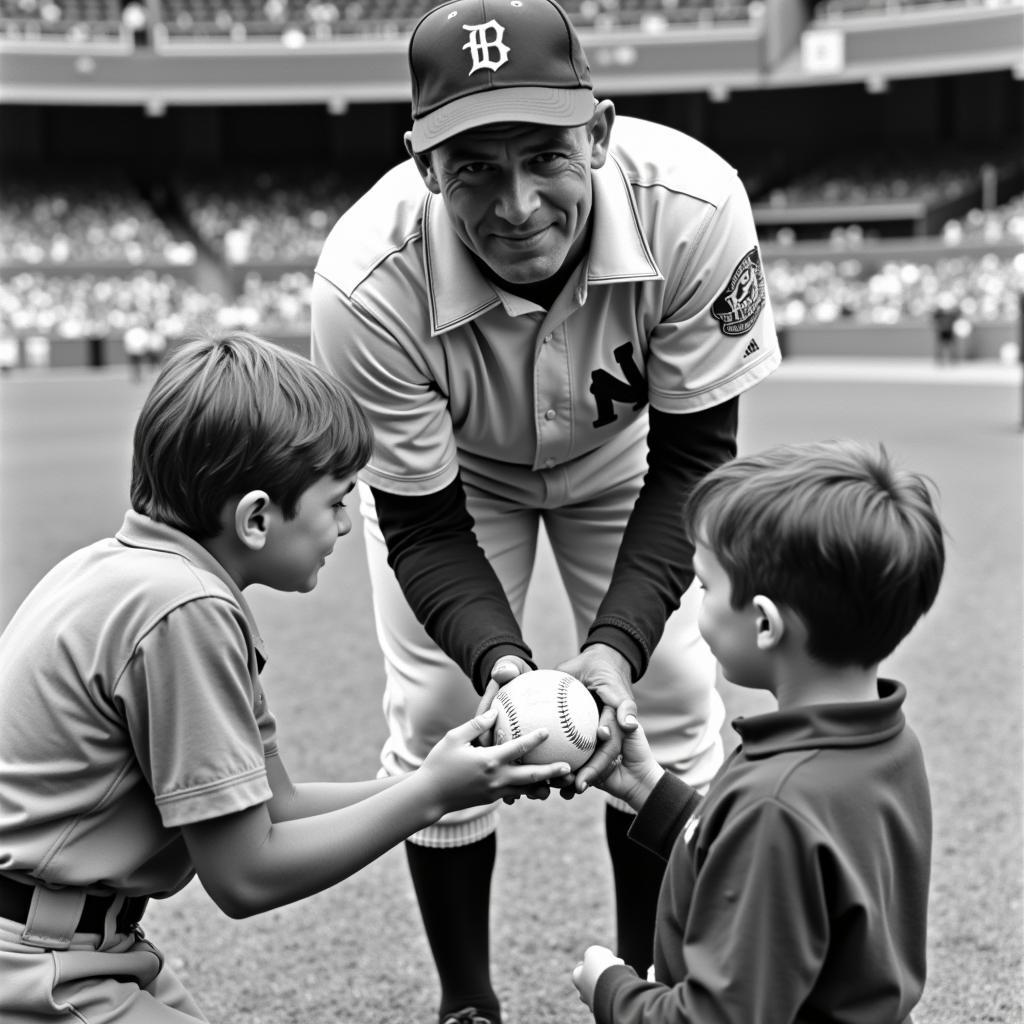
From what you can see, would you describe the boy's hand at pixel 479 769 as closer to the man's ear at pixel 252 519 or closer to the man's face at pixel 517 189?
the man's ear at pixel 252 519

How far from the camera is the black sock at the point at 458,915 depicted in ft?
10.3

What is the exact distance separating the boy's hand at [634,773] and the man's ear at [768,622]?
2.25 feet

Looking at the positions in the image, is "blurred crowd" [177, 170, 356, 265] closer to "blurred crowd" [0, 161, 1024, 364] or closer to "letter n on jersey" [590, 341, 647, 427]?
"blurred crowd" [0, 161, 1024, 364]

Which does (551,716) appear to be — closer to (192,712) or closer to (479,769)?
(479,769)

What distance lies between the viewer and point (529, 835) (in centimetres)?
425

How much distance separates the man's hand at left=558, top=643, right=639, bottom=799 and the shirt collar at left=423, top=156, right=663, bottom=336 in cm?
74

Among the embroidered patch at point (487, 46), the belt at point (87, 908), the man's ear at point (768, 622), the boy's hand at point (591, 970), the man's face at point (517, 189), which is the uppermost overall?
the embroidered patch at point (487, 46)

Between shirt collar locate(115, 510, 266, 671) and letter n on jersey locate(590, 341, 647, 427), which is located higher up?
letter n on jersey locate(590, 341, 647, 427)

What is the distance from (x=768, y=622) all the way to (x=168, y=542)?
2.99 feet

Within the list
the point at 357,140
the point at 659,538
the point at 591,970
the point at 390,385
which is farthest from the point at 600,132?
the point at 357,140

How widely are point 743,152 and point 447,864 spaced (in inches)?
1461

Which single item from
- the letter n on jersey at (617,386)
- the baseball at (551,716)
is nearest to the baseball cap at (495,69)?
the letter n on jersey at (617,386)

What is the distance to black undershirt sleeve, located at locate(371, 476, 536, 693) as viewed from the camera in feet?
9.34

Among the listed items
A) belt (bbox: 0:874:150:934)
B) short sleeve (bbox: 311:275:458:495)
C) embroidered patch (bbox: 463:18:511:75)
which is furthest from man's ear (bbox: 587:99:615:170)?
belt (bbox: 0:874:150:934)
